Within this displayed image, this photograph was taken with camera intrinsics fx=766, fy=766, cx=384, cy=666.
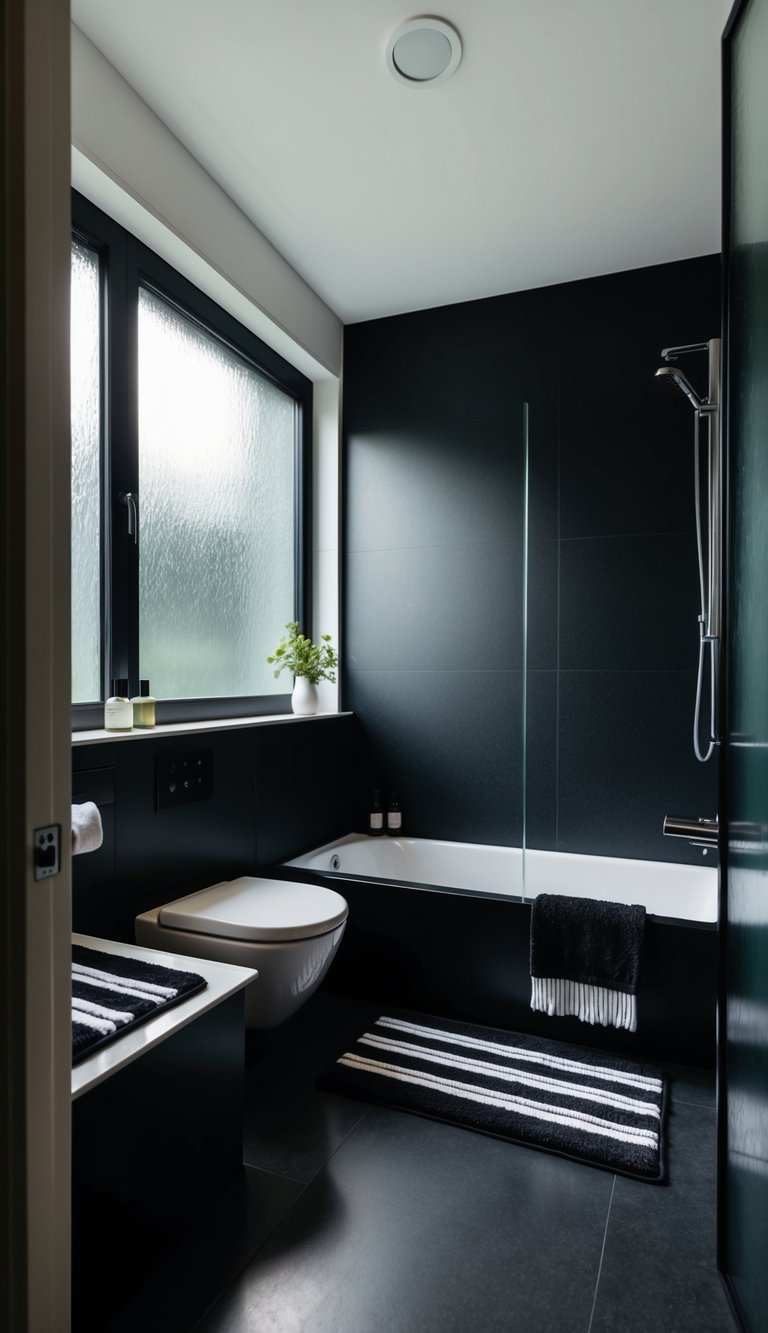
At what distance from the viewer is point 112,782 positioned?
6.42 feet

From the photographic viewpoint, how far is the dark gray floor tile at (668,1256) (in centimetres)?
132

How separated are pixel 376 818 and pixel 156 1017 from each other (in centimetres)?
186

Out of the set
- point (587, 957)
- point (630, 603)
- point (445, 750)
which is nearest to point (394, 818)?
point (445, 750)

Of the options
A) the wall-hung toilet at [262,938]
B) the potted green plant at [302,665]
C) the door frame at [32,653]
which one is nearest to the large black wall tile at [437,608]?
the potted green plant at [302,665]

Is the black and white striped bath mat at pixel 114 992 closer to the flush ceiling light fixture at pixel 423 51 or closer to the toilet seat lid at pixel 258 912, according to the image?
the toilet seat lid at pixel 258 912

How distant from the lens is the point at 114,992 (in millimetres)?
1475

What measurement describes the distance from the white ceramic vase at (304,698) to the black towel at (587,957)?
4.01 ft

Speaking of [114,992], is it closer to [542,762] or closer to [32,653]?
[32,653]

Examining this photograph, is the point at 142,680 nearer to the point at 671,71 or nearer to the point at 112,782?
the point at 112,782

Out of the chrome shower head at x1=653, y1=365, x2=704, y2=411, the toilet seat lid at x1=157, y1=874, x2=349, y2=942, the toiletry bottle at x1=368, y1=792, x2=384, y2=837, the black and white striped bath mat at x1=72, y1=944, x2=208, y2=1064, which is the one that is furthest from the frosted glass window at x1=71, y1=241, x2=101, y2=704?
the chrome shower head at x1=653, y1=365, x2=704, y2=411

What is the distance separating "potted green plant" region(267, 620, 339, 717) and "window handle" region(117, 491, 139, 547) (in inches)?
33.5

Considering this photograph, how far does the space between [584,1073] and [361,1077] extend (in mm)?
611

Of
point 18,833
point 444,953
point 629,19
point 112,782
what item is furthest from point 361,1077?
point 629,19

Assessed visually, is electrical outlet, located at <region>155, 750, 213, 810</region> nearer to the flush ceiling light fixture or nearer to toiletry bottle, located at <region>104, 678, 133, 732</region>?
toiletry bottle, located at <region>104, 678, 133, 732</region>
